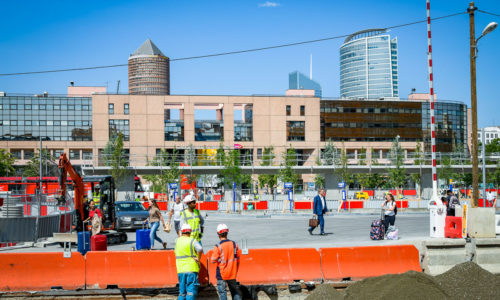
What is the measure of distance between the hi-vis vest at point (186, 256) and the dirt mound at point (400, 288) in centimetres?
309

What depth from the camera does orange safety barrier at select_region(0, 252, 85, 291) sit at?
10828mm

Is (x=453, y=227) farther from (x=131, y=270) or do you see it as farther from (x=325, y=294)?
(x=131, y=270)

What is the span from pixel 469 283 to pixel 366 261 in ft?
7.62

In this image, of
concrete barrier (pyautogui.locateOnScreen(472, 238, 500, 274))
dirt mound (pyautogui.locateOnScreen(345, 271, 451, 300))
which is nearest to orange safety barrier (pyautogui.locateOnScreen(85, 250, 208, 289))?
dirt mound (pyautogui.locateOnScreen(345, 271, 451, 300))

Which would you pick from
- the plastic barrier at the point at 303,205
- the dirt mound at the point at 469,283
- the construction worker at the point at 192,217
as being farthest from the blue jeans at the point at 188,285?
the plastic barrier at the point at 303,205

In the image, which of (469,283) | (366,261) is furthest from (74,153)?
(469,283)

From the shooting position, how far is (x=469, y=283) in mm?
10242

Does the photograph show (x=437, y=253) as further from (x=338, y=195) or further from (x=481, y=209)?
(x=338, y=195)

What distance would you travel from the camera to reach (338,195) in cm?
4584

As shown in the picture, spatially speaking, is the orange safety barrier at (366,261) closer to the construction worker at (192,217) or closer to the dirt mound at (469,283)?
the dirt mound at (469,283)

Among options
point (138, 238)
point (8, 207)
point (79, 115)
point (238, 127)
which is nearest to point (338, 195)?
point (8, 207)

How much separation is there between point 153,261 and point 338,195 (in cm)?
3641

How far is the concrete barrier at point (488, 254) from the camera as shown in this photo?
1227 centimetres

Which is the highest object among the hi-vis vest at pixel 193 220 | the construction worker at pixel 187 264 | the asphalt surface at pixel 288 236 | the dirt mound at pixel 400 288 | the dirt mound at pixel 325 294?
the hi-vis vest at pixel 193 220
